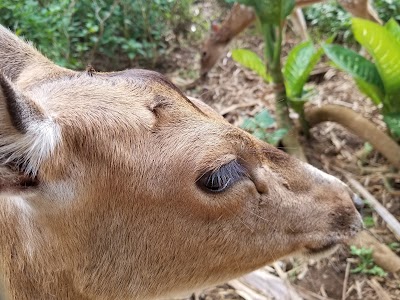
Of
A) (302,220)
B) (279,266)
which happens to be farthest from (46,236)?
(279,266)

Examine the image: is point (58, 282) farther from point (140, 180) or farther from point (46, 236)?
point (140, 180)

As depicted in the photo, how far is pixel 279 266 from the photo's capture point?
4301mm

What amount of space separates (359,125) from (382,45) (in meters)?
0.84

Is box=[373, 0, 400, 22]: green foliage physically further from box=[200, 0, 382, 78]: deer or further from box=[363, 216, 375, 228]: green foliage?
box=[363, 216, 375, 228]: green foliage

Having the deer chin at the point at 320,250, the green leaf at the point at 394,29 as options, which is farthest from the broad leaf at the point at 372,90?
the deer chin at the point at 320,250

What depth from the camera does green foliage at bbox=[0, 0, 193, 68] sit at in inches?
214

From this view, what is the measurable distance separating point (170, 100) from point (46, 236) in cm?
77

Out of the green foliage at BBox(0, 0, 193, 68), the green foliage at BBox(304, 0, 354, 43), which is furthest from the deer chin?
the green foliage at BBox(304, 0, 354, 43)

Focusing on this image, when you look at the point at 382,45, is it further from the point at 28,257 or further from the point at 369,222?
the point at 28,257

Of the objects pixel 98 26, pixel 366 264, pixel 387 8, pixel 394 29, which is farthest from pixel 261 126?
pixel 387 8

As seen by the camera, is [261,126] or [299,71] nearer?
[261,126]

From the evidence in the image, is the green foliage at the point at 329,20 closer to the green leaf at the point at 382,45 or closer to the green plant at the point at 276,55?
the green plant at the point at 276,55

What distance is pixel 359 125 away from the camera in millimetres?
4957

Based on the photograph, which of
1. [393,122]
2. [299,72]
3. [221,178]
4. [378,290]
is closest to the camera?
[221,178]
